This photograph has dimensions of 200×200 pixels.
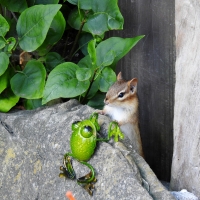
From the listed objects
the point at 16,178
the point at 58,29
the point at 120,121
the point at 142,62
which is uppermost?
the point at 58,29

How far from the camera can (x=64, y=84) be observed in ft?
9.64

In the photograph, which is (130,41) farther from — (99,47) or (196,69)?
(196,69)

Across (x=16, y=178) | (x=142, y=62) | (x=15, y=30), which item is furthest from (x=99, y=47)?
(x=16, y=178)

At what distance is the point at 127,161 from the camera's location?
2.41 m

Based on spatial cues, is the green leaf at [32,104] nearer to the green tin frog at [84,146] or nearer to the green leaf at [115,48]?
the green leaf at [115,48]

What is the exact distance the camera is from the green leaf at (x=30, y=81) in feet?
10.3

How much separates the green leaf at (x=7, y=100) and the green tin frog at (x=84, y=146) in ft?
2.79

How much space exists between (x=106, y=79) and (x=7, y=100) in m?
0.67

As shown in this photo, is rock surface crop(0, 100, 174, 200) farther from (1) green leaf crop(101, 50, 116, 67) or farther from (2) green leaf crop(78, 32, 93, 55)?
(2) green leaf crop(78, 32, 93, 55)

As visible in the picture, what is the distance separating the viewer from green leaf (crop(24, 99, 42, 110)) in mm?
3352

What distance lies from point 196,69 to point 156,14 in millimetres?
849

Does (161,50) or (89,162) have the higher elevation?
(161,50)

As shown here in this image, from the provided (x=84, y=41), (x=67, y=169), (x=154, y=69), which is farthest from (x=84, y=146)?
(x=84, y=41)

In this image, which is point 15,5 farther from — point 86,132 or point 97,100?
point 86,132
